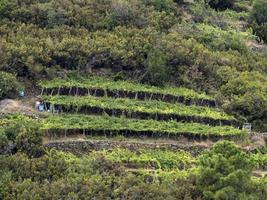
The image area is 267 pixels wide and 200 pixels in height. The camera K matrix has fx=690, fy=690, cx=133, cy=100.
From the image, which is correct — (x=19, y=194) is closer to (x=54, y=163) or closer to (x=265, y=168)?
(x=54, y=163)

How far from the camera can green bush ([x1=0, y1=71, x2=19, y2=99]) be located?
1570 inches

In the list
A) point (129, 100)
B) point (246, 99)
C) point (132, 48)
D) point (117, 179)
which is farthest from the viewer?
point (132, 48)

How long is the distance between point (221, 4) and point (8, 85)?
94.4 ft

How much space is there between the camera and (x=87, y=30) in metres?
47.4

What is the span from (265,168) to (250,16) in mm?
23819

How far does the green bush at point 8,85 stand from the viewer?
39.9m

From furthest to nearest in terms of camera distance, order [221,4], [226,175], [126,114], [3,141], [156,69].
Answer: [221,4] < [156,69] < [126,114] < [3,141] < [226,175]

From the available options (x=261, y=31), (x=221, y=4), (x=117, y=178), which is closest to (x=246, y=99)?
(x=117, y=178)

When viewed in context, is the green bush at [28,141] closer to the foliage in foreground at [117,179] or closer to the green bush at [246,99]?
the foliage in foreground at [117,179]

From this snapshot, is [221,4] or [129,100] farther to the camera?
[221,4]

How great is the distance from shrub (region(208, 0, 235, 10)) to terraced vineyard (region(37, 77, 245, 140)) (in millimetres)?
21289

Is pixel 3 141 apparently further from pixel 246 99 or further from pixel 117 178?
pixel 246 99

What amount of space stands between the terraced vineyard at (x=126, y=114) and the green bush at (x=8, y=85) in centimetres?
172

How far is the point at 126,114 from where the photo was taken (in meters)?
39.9
